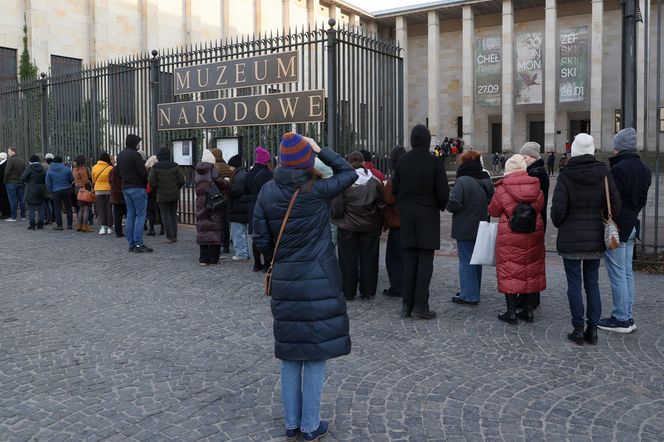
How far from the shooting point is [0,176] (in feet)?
46.3

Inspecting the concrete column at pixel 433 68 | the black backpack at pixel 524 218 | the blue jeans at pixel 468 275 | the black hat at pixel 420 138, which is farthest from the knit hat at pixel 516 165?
the concrete column at pixel 433 68

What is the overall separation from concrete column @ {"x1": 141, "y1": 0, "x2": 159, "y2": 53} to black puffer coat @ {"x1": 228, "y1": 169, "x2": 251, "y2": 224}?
92.2 ft

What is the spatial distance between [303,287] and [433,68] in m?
45.9

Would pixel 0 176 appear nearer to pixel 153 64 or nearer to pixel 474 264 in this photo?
pixel 153 64

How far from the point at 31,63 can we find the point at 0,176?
17.0m

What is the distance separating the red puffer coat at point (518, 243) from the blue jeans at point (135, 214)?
6.07 metres

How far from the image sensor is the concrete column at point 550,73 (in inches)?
1662

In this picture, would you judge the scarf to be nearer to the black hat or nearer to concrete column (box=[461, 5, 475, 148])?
the black hat

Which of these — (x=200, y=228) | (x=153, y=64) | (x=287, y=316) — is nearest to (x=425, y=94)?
(x=153, y=64)

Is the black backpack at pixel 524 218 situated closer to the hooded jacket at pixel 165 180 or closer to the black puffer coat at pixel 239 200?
the black puffer coat at pixel 239 200

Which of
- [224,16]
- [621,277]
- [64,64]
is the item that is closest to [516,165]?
[621,277]

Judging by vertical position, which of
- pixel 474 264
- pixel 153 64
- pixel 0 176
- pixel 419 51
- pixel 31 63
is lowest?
pixel 474 264

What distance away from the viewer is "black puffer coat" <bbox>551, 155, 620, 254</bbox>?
488 cm

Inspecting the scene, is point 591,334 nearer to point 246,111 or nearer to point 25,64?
point 246,111
